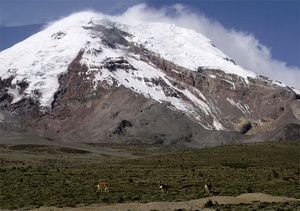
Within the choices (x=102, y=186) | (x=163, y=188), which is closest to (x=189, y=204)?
(x=163, y=188)

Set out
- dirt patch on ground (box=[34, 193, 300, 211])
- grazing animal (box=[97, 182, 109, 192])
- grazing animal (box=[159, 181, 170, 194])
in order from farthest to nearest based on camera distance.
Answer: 1. grazing animal (box=[97, 182, 109, 192])
2. grazing animal (box=[159, 181, 170, 194])
3. dirt patch on ground (box=[34, 193, 300, 211])

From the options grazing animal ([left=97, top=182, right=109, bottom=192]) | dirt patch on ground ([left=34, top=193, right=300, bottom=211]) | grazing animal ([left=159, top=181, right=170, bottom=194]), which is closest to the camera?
dirt patch on ground ([left=34, top=193, right=300, bottom=211])

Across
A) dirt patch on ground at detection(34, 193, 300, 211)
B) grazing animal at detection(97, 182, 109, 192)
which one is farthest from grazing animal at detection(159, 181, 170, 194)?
dirt patch on ground at detection(34, 193, 300, 211)

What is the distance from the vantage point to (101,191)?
41406mm

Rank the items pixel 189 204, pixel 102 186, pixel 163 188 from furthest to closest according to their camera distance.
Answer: pixel 102 186, pixel 163 188, pixel 189 204

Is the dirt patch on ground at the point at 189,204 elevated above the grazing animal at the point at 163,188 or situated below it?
below

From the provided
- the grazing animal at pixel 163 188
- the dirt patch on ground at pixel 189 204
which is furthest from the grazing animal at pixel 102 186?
the dirt patch on ground at pixel 189 204

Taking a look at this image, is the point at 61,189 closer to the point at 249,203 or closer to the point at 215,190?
the point at 215,190

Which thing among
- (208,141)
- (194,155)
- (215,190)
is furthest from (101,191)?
(208,141)

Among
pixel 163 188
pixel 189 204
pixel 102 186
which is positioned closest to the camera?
pixel 189 204

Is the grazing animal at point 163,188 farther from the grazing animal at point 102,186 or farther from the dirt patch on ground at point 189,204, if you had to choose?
the dirt patch on ground at point 189,204

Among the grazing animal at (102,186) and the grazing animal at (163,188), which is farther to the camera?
the grazing animal at (102,186)

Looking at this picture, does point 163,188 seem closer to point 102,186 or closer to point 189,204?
point 102,186

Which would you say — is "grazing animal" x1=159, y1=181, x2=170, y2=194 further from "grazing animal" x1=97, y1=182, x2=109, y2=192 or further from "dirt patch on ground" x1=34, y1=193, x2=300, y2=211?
"dirt patch on ground" x1=34, y1=193, x2=300, y2=211
